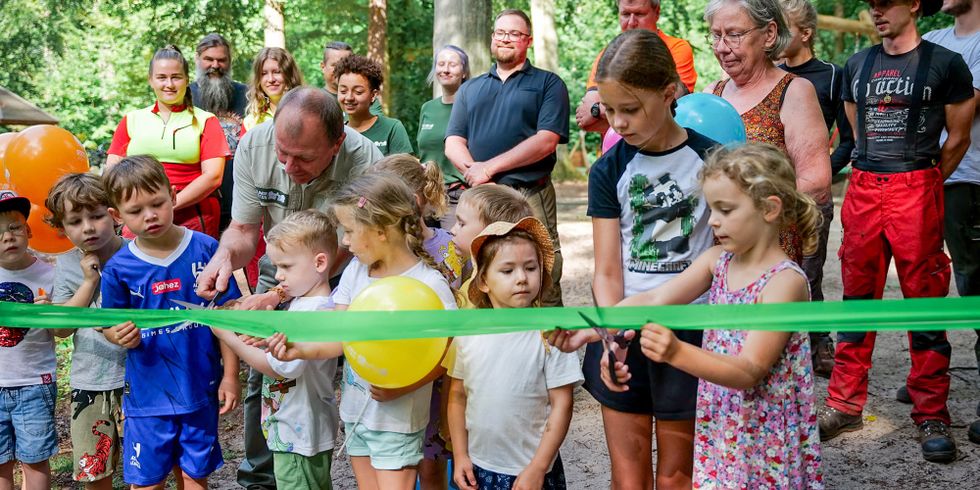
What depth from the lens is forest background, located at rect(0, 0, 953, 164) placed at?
18766 millimetres

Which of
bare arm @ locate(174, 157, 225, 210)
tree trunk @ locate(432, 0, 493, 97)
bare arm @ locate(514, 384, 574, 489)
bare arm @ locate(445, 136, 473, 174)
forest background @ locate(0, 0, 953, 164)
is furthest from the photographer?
forest background @ locate(0, 0, 953, 164)

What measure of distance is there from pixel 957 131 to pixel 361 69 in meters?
3.50

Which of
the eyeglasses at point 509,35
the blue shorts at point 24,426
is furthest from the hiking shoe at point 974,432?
the blue shorts at point 24,426

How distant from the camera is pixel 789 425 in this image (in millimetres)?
2570

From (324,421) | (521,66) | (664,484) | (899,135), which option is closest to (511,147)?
(521,66)

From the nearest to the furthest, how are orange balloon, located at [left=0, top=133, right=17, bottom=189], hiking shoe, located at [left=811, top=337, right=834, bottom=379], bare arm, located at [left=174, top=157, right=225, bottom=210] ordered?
orange balloon, located at [left=0, top=133, right=17, bottom=189], bare arm, located at [left=174, top=157, right=225, bottom=210], hiking shoe, located at [left=811, top=337, right=834, bottom=379]

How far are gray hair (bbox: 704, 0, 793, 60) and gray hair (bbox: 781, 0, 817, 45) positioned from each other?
1.68 metres

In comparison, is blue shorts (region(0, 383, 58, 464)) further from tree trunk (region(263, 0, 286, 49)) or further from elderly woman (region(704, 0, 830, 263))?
tree trunk (region(263, 0, 286, 49))

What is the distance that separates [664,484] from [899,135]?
8.41 ft

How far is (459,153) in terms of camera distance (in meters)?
5.62

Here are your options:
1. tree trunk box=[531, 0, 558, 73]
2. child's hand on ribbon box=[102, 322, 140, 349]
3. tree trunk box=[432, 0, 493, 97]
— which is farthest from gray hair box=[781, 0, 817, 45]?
tree trunk box=[531, 0, 558, 73]

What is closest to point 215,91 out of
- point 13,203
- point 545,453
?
point 13,203

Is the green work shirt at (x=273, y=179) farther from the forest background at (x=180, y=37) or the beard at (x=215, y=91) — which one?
the forest background at (x=180, y=37)

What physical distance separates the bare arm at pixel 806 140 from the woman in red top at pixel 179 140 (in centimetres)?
329
